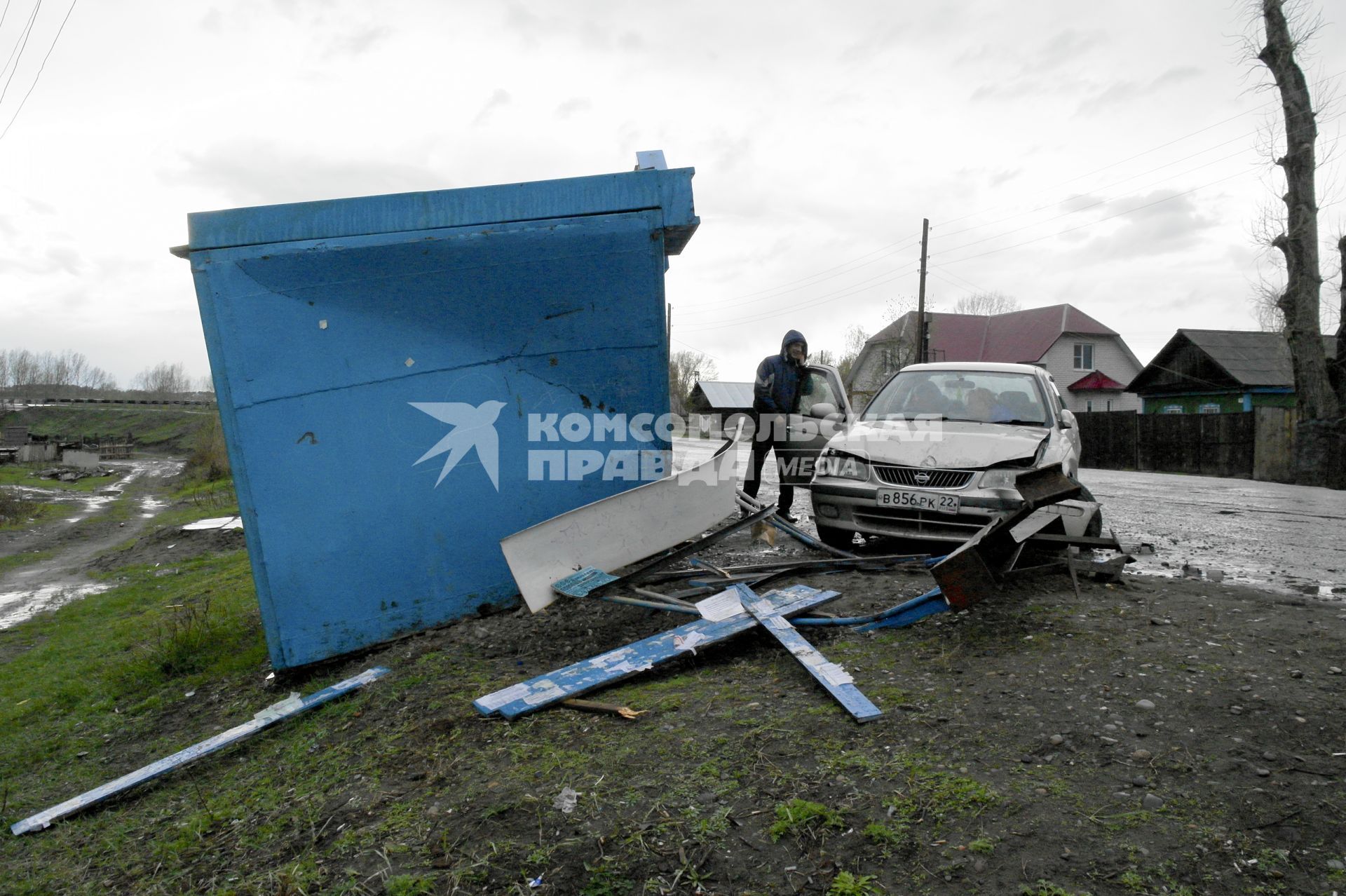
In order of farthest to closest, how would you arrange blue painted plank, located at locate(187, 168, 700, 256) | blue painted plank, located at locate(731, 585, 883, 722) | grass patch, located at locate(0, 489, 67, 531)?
grass patch, located at locate(0, 489, 67, 531), blue painted plank, located at locate(187, 168, 700, 256), blue painted plank, located at locate(731, 585, 883, 722)

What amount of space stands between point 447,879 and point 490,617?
9.65 ft

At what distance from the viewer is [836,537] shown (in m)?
6.59

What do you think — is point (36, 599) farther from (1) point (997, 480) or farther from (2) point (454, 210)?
(1) point (997, 480)

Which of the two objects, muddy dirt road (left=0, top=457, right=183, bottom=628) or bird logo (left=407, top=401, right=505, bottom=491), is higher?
bird logo (left=407, top=401, right=505, bottom=491)

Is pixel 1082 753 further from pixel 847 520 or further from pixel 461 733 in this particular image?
pixel 847 520

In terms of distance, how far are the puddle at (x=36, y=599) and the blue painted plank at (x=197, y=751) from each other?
8.09 metres

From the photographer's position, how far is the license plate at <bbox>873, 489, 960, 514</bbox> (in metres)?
5.79

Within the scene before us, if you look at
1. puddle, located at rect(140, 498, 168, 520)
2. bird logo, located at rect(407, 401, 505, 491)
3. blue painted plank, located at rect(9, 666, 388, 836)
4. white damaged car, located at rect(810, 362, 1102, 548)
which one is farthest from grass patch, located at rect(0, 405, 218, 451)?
white damaged car, located at rect(810, 362, 1102, 548)

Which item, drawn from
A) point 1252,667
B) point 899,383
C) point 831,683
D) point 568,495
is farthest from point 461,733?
point 899,383

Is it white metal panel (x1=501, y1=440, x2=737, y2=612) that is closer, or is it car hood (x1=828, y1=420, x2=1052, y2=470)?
white metal panel (x1=501, y1=440, x2=737, y2=612)

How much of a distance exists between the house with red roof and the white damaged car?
38209mm

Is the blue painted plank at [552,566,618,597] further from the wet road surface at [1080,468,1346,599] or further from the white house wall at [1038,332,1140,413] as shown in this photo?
the white house wall at [1038,332,1140,413]

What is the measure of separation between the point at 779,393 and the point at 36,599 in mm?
11695

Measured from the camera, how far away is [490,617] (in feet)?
18.0
